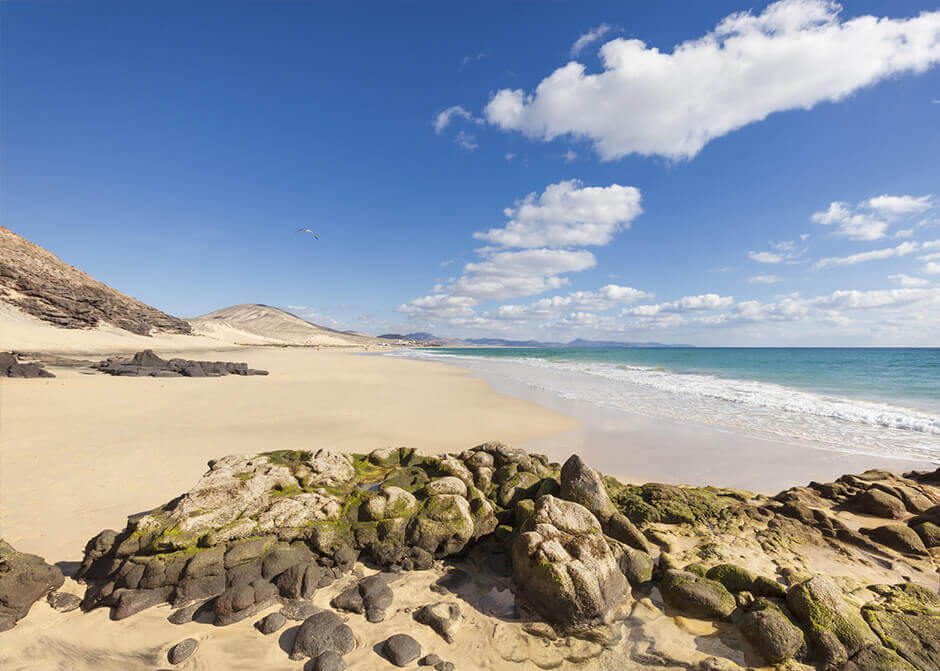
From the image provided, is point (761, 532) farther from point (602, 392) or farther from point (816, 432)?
point (602, 392)

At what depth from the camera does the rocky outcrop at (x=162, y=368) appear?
22.2 metres

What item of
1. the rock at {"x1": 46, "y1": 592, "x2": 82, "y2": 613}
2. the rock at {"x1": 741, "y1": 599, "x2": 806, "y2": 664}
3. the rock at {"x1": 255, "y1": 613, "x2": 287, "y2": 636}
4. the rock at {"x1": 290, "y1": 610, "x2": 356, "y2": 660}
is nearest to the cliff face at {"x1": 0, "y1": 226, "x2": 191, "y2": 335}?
the rock at {"x1": 46, "y1": 592, "x2": 82, "y2": 613}

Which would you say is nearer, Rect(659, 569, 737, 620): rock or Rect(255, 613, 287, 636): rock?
Rect(255, 613, 287, 636): rock

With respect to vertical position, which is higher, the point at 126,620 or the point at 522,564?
the point at 522,564

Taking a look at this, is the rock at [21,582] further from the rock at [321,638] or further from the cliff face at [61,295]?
the cliff face at [61,295]

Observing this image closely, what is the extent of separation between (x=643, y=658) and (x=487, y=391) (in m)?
18.3

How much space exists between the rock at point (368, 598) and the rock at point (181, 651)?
135 cm

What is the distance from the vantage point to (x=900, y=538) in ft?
18.6

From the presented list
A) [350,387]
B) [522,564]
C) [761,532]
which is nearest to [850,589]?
[761,532]

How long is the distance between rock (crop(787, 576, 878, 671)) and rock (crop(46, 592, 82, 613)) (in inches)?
323

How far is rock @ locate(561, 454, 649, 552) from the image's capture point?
17.6ft

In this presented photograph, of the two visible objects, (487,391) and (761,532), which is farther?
(487,391)

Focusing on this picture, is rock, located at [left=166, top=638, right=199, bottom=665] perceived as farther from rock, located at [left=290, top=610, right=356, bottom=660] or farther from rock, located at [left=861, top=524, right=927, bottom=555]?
rock, located at [left=861, top=524, right=927, bottom=555]

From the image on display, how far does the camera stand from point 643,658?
12.4 feet
